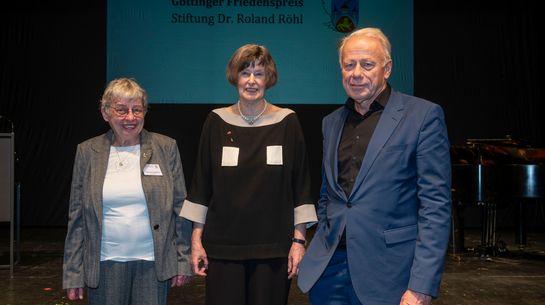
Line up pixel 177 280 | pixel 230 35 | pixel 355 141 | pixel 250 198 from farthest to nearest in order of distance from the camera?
pixel 230 35
pixel 177 280
pixel 250 198
pixel 355 141

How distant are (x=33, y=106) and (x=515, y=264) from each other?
6501 mm

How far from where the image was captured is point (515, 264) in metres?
6.00

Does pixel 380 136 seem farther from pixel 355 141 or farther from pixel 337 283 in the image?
pixel 337 283

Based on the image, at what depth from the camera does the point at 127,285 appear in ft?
7.40

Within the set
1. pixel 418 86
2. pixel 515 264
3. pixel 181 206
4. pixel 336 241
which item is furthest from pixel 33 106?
pixel 336 241

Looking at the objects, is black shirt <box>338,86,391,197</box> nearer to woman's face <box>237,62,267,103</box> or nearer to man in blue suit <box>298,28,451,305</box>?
man in blue suit <box>298,28,451,305</box>

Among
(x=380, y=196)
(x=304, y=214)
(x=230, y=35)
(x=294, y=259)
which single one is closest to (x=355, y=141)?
(x=380, y=196)

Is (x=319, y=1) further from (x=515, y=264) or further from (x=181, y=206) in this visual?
(x=181, y=206)

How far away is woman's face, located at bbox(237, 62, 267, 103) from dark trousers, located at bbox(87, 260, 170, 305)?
70cm

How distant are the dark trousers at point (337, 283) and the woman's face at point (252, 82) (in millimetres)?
650

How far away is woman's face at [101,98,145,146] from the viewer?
2.27m

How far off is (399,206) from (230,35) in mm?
6623

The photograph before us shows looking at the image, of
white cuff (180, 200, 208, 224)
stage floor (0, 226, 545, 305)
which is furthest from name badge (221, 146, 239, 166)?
stage floor (0, 226, 545, 305)

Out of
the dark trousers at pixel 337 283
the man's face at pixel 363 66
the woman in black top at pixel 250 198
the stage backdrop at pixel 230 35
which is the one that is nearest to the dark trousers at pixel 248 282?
the woman in black top at pixel 250 198
